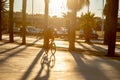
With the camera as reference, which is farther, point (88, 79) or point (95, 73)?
point (95, 73)

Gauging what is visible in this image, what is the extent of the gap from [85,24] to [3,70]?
3411 cm

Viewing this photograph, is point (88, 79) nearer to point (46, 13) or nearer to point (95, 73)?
point (95, 73)

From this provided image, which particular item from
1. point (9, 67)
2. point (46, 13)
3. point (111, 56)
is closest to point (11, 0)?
point (46, 13)

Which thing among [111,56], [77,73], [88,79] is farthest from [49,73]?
[111,56]

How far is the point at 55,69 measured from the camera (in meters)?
15.7

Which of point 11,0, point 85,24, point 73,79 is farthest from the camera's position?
point 85,24

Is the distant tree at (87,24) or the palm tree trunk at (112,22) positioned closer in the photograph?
the palm tree trunk at (112,22)

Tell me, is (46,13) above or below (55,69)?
above

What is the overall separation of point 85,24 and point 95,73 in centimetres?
3404

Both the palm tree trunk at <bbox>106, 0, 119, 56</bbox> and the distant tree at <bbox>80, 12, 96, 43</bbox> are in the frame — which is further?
the distant tree at <bbox>80, 12, 96, 43</bbox>

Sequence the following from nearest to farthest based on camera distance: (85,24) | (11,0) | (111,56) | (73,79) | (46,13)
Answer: (73,79)
(111,56)
(46,13)
(11,0)
(85,24)

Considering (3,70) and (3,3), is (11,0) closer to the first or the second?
(3,3)

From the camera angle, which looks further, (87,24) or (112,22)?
(87,24)

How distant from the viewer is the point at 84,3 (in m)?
33.8
